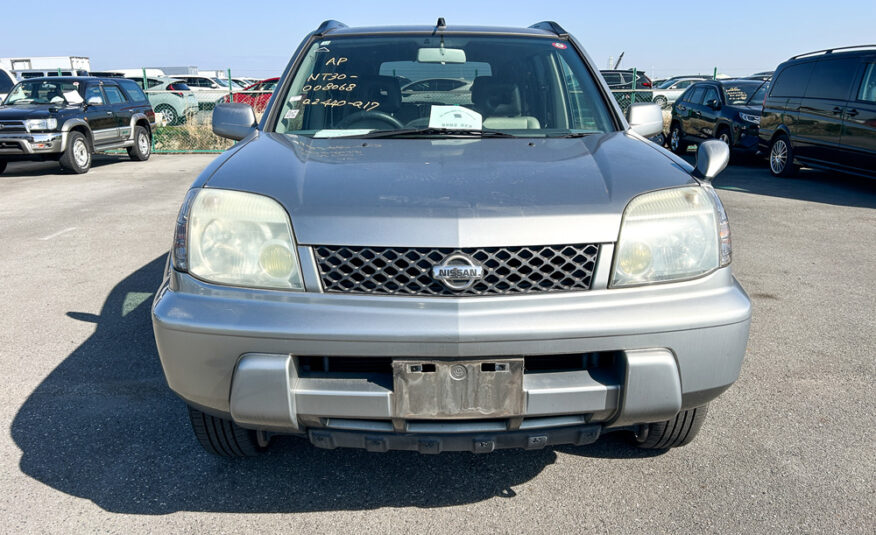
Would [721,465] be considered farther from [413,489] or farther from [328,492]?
[328,492]

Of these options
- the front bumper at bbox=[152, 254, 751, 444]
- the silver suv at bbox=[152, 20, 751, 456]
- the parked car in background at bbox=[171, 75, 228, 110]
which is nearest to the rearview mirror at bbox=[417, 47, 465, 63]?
the silver suv at bbox=[152, 20, 751, 456]

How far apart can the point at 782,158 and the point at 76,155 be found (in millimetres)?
11763

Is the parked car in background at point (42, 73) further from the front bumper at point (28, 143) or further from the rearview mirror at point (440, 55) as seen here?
the rearview mirror at point (440, 55)

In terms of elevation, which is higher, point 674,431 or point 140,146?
point 674,431

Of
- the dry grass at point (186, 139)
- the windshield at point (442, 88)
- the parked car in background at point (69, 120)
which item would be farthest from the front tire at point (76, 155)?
the windshield at point (442, 88)

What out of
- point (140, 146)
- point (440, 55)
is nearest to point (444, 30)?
point (440, 55)

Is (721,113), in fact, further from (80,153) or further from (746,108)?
(80,153)

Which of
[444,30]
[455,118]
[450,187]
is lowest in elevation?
[450,187]

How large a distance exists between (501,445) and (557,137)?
54.0 inches

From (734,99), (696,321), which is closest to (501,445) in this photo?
(696,321)

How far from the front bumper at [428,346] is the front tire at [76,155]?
1126 centimetres

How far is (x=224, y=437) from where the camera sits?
2.41 m

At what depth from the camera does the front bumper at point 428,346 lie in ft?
6.16

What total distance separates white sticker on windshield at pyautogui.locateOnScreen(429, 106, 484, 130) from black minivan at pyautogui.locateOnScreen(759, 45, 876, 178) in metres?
7.63
